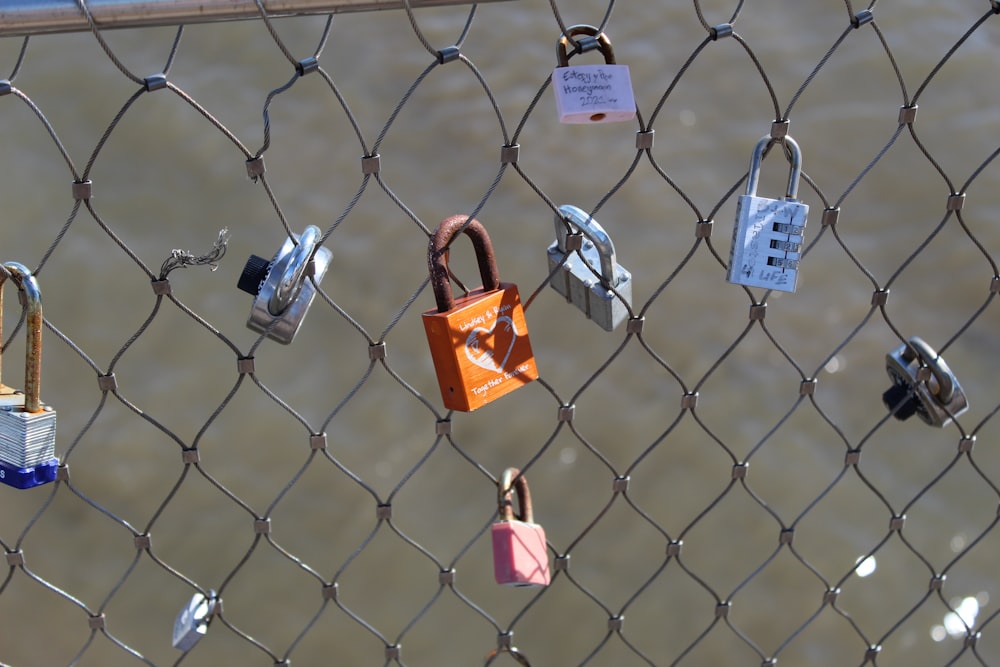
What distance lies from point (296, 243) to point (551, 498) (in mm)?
1302

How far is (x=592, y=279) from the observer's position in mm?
1275

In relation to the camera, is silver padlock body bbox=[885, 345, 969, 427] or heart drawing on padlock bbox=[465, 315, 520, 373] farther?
silver padlock body bbox=[885, 345, 969, 427]

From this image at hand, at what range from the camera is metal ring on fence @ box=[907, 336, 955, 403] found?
1.42 meters

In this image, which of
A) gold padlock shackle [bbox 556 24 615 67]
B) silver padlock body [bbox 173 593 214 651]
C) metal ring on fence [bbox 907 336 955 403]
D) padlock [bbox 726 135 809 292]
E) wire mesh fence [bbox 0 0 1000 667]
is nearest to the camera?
gold padlock shackle [bbox 556 24 615 67]

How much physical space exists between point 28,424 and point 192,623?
35 cm

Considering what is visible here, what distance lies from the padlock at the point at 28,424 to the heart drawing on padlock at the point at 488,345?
0.45m

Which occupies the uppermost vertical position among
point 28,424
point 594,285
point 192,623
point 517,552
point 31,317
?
point 594,285

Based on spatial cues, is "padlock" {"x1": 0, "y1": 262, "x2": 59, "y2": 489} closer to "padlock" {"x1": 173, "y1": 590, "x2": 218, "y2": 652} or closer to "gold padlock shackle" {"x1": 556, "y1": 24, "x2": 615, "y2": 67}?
"padlock" {"x1": 173, "y1": 590, "x2": 218, "y2": 652}

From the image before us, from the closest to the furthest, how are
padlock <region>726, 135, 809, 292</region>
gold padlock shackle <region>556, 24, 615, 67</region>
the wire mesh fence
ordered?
gold padlock shackle <region>556, 24, 615, 67</region> < padlock <region>726, 135, 809, 292</region> < the wire mesh fence

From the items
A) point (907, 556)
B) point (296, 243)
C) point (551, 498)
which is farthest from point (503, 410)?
point (296, 243)

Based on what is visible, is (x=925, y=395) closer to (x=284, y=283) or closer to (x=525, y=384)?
(x=525, y=384)

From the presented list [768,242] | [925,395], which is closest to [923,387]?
[925,395]

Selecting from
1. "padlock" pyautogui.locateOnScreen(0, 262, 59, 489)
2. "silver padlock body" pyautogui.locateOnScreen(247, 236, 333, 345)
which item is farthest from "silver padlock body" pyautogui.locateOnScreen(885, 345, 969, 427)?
"padlock" pyautogui.locateOnScreen(0, 262, 59, 489)

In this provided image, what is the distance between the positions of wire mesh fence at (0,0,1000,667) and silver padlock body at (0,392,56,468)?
429 mm
